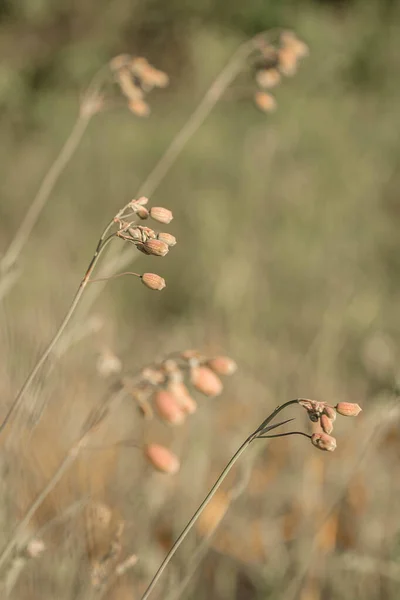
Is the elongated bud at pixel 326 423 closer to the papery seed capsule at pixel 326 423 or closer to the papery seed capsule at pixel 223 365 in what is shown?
the papery seed capsule at pixel 326 423

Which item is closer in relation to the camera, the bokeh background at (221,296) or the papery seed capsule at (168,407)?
the papery seed capsule at (168,407)

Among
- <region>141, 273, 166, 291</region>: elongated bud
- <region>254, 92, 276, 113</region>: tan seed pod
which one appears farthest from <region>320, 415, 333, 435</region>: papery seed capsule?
<region>254, 92, 276, 113</region>: tan seed pod

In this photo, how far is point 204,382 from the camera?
0.89 meters

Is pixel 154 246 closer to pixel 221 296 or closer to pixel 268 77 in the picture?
pixel 268 77

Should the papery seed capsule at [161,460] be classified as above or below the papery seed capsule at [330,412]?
below

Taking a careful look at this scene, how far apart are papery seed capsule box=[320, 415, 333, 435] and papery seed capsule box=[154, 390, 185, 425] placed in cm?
26

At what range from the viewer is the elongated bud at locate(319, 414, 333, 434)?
0.63 m

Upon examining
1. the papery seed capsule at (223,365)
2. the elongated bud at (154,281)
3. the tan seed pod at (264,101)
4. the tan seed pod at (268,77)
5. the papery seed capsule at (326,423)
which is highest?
the tan seed pod at (268,77)

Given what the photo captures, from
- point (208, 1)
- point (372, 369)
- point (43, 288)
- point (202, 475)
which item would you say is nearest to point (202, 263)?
point (43, 288)

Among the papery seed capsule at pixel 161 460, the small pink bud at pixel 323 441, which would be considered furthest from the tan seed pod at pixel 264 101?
the small pink bud at pixel 323 441

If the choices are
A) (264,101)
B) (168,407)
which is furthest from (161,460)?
(264,101)

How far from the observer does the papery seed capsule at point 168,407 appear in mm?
863

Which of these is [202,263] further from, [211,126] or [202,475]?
[202,475]

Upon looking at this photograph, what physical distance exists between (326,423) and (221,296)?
7.74ft
